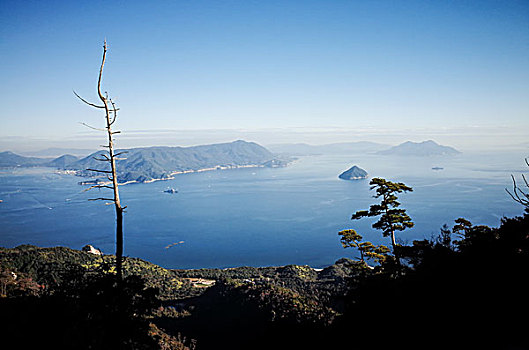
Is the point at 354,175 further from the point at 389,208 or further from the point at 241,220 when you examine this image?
the point at 389,208

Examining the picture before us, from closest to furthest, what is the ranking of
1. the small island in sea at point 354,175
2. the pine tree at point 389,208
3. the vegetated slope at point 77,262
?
1. the pine tree at point 389,208
2. the vegetated slope at point 77,262
3. the small island in sea at point 354,175

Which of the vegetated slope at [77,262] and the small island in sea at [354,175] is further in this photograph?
the small island in sea at [354,175]

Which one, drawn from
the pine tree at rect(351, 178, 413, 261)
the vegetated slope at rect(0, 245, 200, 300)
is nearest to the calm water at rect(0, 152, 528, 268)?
the vegetated slope at rect(0, 245, 200, 300)

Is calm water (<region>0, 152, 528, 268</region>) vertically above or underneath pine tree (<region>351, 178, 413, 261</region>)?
underneath

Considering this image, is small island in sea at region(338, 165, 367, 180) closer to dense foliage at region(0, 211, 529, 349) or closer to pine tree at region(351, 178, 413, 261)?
pine tree at region(351, 178, 413, 261)

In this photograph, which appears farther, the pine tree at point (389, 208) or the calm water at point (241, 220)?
the calm water at point (241, 220)

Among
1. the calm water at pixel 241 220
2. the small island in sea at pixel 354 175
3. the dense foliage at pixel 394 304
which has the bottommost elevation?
the calm water at pixel 241 220

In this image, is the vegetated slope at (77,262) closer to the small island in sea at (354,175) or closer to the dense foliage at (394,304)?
the dense foliage at (394,304)

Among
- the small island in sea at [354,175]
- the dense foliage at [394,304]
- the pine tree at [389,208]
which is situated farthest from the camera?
the small island in sea at [354,175]

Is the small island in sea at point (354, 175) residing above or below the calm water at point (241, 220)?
above

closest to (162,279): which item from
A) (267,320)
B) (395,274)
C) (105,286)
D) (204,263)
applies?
(204,263)

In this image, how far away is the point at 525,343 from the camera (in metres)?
5.43

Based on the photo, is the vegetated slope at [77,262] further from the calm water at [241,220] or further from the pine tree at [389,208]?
the pine tree at [389,208]

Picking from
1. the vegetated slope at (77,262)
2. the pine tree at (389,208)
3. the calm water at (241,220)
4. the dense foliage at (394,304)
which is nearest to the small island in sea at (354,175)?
the calm water at (241,220)
